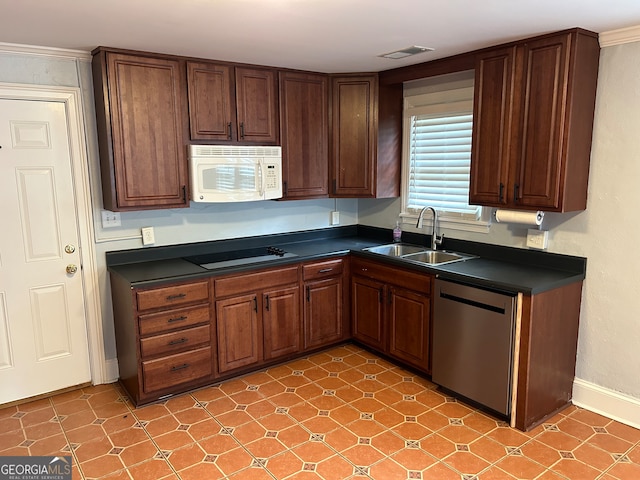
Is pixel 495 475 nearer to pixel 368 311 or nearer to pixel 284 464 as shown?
pixel 284 464

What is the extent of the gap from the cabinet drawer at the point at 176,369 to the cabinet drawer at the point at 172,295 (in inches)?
14.4

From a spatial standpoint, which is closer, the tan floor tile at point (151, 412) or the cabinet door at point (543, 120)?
the cabinet door at point (543, 120)

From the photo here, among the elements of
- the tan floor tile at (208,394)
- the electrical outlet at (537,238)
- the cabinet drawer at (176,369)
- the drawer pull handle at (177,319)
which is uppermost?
the electrical outlet at (537,238)

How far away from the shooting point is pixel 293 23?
2.48 m

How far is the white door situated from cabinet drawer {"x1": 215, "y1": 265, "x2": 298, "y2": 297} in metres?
1.01

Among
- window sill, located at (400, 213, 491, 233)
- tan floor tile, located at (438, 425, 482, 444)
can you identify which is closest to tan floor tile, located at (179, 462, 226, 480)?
tan floor tile, located at (438, 425, 482, 444)

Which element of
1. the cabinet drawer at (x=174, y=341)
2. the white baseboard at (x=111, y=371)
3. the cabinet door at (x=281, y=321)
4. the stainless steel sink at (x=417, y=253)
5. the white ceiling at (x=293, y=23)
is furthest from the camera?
the stainless steel sink at (x=417, y=253)

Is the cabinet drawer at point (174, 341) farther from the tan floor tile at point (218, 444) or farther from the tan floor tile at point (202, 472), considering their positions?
the tan floor tile at point (202, 472)

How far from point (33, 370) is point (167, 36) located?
2387 mm

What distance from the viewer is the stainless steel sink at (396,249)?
3.98m

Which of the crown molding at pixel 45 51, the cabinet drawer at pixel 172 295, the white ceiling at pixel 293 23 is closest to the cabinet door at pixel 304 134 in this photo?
the white ceiling at pixel 293 23

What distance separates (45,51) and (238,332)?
2.25 m

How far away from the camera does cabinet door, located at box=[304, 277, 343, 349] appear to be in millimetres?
3783

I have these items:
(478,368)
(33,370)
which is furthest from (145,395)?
(478,368)
